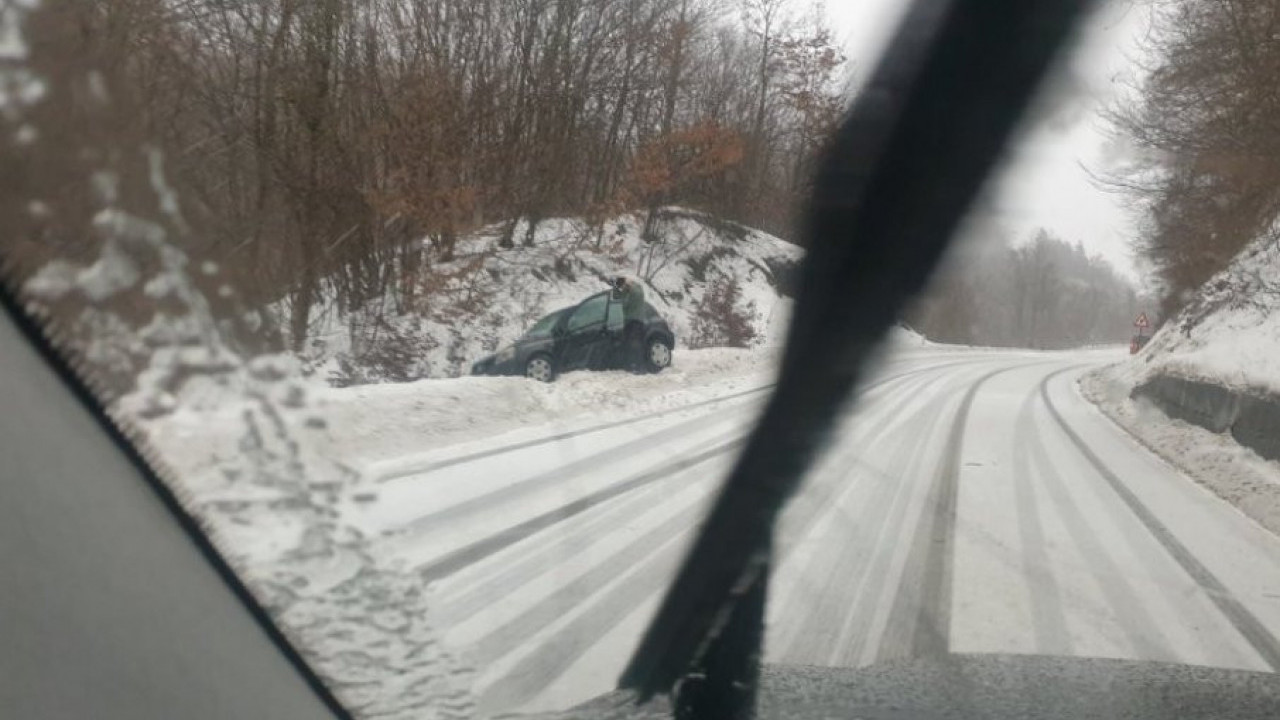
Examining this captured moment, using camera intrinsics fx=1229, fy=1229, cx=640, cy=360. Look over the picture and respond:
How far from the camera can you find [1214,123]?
1524 cm

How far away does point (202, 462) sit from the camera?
12.5ft

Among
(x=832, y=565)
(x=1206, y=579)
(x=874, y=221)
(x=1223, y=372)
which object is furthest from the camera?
(x=1223, y=372)

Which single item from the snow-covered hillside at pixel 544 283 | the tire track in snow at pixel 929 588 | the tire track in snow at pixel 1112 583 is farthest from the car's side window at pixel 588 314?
the tire track in snow at pixel 1112 583

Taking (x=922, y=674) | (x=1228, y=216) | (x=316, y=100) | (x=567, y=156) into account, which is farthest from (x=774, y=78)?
(x=1228, y=216)

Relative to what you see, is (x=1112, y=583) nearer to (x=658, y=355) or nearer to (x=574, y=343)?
(x=574, y=343)

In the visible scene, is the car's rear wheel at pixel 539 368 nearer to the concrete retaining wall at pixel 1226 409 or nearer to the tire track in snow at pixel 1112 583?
the tire track in snow at pixel 1112 583

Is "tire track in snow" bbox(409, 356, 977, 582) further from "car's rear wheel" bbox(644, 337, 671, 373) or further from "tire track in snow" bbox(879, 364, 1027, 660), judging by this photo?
"car's rear wheel" bbox(644, 337, 671, 373)

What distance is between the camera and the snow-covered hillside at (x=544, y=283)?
30.5 feet

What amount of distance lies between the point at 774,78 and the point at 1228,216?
1000cm

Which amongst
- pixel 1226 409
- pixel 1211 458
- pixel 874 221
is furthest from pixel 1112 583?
pixel 1226 409

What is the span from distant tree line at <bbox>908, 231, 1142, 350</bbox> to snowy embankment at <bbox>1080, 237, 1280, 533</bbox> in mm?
1393

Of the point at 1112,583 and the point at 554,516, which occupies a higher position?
the point at 1112,583

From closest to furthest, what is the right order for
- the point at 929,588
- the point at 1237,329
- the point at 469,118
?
1. the point at 929,588
2. the point at 469,118
3. the point at 1237,329

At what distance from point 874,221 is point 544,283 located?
12.3ft
